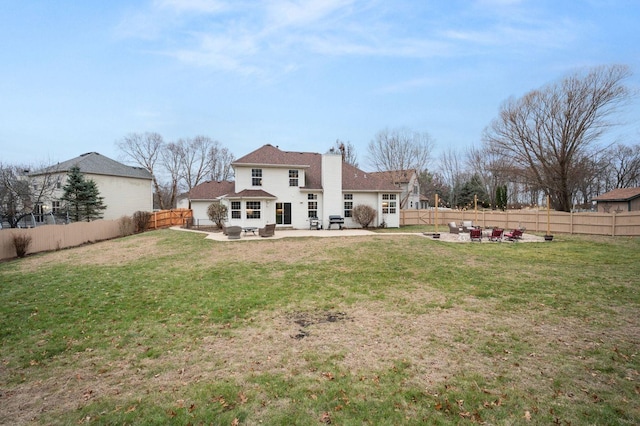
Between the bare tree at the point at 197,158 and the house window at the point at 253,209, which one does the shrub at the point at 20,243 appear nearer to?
the house window at the point at 253,209

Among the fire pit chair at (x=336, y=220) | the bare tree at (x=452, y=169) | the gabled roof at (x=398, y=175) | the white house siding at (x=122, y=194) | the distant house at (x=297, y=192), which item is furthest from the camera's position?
the bare tree at (x=452, y=169)

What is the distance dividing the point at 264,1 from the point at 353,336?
18.2 m

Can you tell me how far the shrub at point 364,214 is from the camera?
2495cm

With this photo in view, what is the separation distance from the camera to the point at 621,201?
3428 cm

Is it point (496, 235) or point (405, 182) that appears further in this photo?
point (405, 182)

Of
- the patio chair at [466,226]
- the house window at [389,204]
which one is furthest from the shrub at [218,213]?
the patio chair at [466,226]

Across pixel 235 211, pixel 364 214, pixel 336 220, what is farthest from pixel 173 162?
pixel 364 214

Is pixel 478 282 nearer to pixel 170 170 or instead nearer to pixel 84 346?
pixel 84 346

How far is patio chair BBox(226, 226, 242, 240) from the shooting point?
17417 millimetres

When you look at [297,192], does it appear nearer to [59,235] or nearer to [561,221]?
[59,235]

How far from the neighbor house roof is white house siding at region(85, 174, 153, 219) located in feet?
67.0

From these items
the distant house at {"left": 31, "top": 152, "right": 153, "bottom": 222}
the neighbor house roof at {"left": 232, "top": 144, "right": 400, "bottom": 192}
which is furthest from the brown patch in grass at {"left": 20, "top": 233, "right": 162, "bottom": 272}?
the distant house at {"left": 31, "top": 152, "right": 153, "bottom": 222}

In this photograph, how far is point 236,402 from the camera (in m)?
3.58

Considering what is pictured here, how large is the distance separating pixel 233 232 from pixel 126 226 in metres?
12.2
